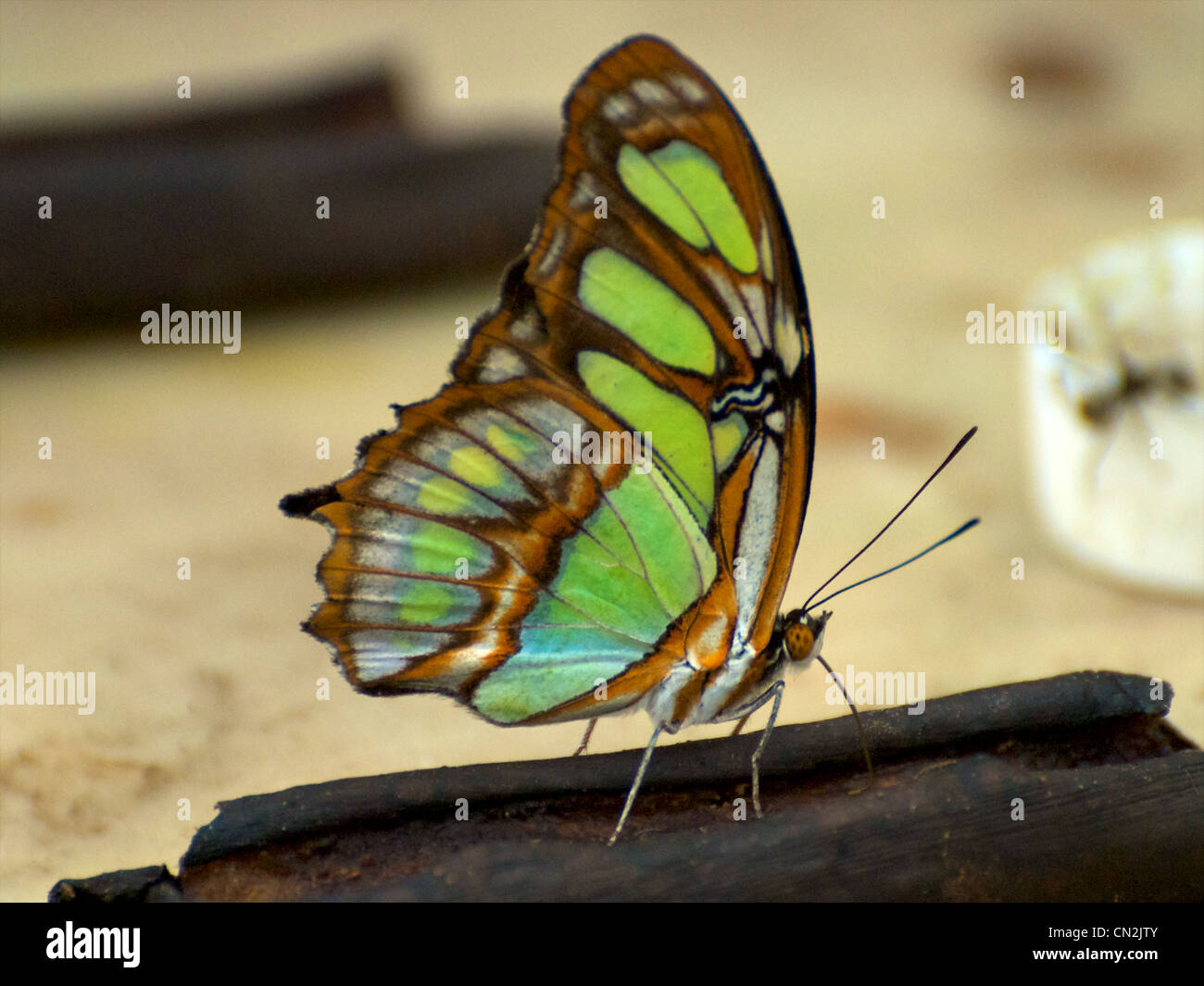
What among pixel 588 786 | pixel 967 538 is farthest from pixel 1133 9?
pixel 588 786

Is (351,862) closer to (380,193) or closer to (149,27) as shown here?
(380,193)

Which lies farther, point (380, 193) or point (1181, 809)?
point (380, 193)

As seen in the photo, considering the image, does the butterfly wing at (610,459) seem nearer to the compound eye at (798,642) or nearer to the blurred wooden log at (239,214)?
the compound eye at (798,642)

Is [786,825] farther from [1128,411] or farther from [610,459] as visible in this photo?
[1128,411]

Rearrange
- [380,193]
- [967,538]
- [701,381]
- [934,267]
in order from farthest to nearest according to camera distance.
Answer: [934,267]
[380,193]
[967,538]
[701,381]

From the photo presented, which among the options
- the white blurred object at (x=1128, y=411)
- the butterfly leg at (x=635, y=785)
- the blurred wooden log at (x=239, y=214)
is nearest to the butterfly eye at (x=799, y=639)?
the butterfly leg at (x=635, y=785)

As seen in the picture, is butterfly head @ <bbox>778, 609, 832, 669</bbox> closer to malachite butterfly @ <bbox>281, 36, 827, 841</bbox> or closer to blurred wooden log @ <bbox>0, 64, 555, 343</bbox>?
malachite butterfly @ <bbox>281, 36, 827, 841</bbox>

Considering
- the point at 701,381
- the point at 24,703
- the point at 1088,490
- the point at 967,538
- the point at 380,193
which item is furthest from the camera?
the point at 380,193
